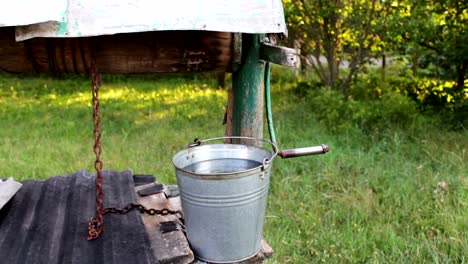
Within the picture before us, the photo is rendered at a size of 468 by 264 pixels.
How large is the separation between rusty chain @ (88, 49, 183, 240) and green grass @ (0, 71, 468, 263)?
Answer: 1.09 metres

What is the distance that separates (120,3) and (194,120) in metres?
4.43

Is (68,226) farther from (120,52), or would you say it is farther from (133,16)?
(133,16)

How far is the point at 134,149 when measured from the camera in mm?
4797

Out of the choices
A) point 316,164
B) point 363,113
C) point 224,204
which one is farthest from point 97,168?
point 363,113

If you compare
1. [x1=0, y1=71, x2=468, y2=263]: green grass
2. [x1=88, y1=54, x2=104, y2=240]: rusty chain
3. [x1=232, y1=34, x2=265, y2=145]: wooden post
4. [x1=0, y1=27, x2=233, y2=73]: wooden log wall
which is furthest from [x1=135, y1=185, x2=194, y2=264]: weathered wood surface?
[x1=0, y1=71, x2=468, y2=263]: green grass

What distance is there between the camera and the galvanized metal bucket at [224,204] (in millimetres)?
1663

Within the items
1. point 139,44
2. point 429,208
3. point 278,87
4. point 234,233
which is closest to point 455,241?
point 429,208

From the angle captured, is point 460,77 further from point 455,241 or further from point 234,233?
point 234,233

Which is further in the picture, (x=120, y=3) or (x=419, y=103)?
(x=419, y=103)

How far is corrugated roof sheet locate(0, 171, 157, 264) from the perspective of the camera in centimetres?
176

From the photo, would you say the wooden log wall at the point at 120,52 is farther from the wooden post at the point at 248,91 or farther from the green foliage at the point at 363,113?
the green foliage at the point at 363,113

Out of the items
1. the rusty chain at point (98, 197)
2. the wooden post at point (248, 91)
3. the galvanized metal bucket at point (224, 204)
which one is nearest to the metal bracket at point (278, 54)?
the wooden post at point (248, 91)

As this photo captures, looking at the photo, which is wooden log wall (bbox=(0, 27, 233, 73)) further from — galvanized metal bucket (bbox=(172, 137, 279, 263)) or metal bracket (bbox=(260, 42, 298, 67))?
galvanized metal bucket (bbox=(172, 137, 279, 263))

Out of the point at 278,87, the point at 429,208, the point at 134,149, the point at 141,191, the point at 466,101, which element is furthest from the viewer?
the point at 278,87
